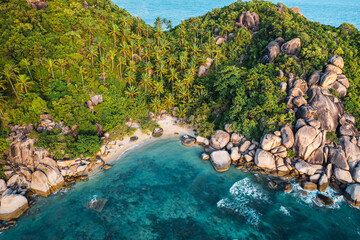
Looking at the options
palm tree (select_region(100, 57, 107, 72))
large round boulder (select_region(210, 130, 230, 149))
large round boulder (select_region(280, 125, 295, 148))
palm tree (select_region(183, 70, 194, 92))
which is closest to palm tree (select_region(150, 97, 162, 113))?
palm tree (select_region(183, 70, 194, 92))

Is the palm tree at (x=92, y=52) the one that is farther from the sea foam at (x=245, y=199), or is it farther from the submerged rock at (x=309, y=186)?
the submerged rock at (x=309, y=186)

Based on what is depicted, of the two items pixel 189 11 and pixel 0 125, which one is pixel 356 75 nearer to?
pixel 0 125

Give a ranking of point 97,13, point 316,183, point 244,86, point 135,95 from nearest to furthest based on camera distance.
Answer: point 316,183
point 244,86
point 135,95
point 97,13

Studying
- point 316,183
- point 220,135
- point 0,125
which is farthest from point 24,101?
point 316,183

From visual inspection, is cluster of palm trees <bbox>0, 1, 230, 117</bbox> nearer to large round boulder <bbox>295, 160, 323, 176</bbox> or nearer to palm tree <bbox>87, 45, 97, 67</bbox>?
palm tree <bbox>87, 45, 97, 67</bbox>

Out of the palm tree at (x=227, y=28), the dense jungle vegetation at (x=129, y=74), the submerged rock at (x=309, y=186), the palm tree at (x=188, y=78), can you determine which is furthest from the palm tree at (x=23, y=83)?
the palm tree at (x=227, y=28)
